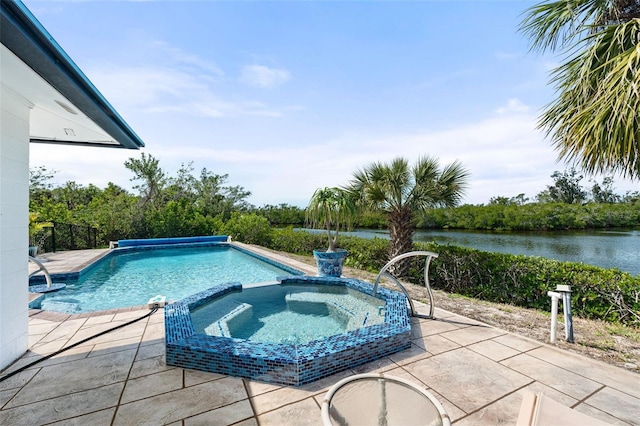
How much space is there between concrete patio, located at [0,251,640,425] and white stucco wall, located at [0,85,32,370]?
0.31m

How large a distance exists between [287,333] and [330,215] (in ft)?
10.2

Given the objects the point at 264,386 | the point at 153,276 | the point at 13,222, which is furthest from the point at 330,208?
the point at 153,276

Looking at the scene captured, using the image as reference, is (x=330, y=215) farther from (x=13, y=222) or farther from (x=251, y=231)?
(x=251, y=231)

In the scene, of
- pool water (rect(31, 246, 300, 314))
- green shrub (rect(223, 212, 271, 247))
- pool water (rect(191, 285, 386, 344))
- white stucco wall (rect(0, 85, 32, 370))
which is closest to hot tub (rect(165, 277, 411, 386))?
pool water (rect(191, 285, 386, 344))

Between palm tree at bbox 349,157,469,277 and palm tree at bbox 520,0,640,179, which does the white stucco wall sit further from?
palm tree at bbox 520,0,640,179

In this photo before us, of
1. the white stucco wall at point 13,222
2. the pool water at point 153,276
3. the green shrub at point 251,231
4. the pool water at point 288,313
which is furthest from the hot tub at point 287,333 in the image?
the green shrub at point 251,231

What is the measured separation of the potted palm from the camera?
6418 mm

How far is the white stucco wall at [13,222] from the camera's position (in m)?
2.64

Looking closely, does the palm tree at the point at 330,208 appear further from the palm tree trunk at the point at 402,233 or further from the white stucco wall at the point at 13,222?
the white stucco wall at the point at 13,222

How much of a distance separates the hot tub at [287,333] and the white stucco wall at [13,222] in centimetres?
136

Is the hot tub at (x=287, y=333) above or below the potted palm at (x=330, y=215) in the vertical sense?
below

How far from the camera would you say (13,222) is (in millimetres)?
2762

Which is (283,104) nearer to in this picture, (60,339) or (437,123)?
(437,123)

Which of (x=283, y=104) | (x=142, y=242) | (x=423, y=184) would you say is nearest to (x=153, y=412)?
(x=423, y=184)
